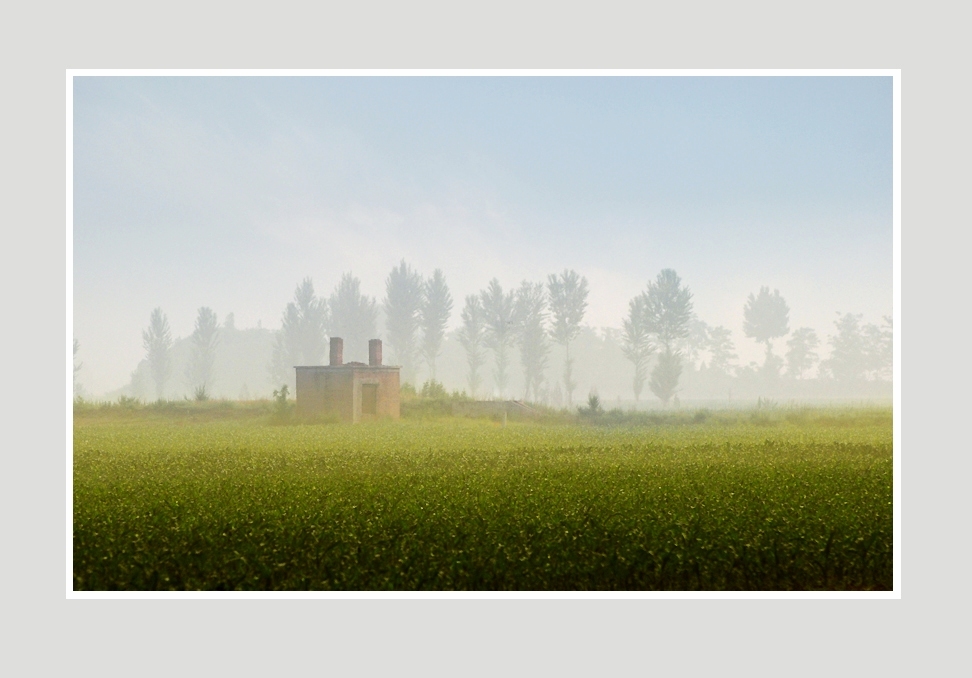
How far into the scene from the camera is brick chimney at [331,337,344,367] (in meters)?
20.1

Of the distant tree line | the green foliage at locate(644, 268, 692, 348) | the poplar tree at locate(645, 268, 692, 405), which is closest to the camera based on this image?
the distant tree line

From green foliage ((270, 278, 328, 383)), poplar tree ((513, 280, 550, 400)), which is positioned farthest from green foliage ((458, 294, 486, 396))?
green foliage ((270, 278, 328, 383))

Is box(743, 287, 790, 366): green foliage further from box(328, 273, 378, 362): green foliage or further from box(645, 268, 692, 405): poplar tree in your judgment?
box(328, 273, 378, 362): green foliage

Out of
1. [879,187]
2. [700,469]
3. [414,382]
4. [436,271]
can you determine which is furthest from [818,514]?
[414,382]

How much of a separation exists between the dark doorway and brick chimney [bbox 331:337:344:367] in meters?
1.39

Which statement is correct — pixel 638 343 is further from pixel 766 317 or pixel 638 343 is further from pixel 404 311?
pixel 404 311

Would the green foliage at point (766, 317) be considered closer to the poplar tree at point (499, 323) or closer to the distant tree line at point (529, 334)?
the distant tree line at point (529, 334)

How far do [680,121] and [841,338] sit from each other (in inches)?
205

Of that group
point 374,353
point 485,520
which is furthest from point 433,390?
point 485,520

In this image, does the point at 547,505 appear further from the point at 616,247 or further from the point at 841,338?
the point at 841,338

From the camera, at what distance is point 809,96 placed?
12.3 metres

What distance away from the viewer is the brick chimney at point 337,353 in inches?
791

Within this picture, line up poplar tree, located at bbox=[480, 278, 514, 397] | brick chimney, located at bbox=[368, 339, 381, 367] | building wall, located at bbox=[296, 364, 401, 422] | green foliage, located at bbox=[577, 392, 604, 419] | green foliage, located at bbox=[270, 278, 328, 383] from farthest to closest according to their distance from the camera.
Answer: brick chimney, located at bbox=[368, 339, 381, 367] → building wall, located at bbox=[296, 364, 401, 422] → green foliage, located at bbox=[577, 392, 604, 419] → poplar tree, located at bbox=[480, 278, 514, 397] → green foliage, located at bbox=[270, 278, 328, 383]

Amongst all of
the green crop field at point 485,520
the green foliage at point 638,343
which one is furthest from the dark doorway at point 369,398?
the green crop field at point 485,520
